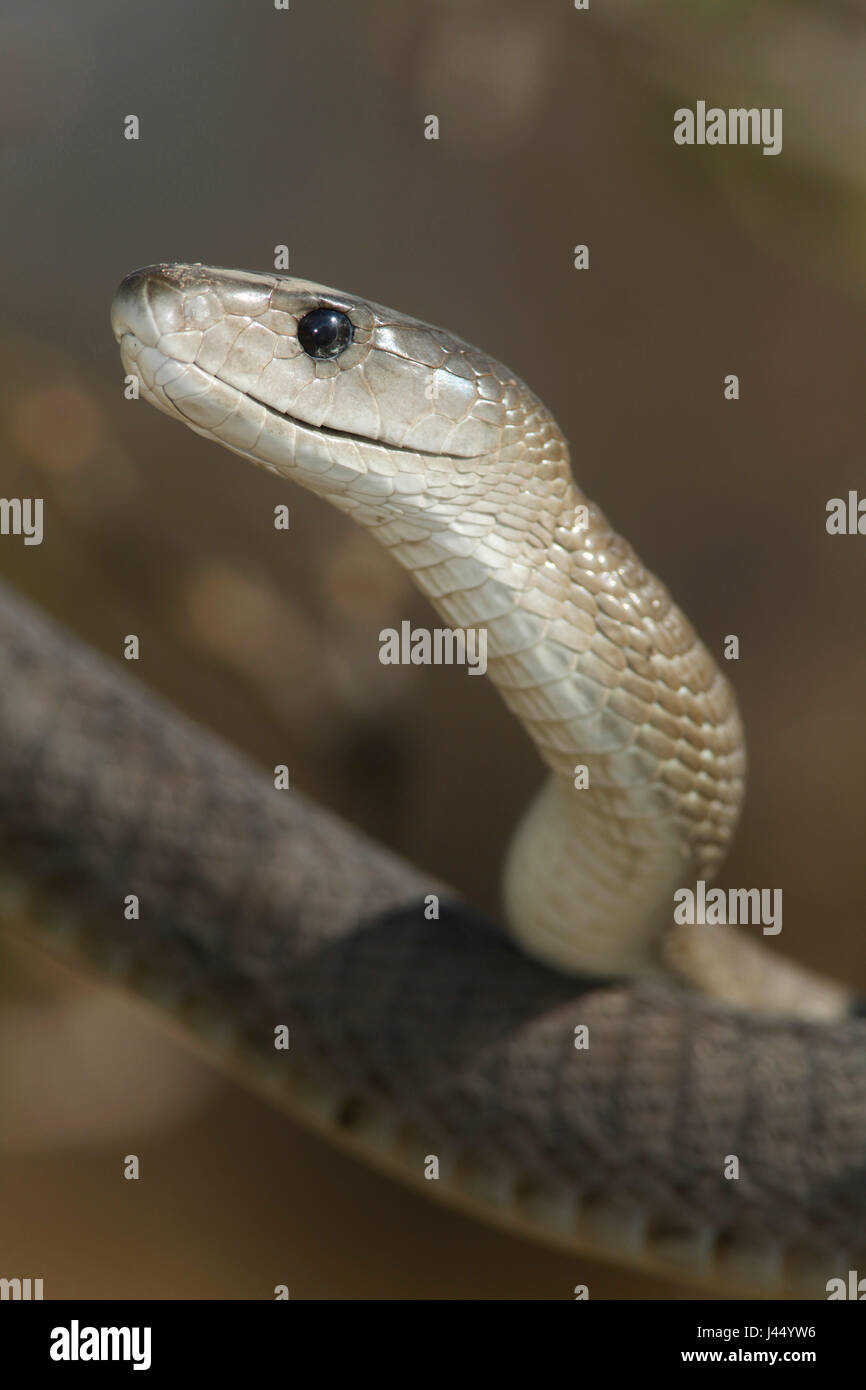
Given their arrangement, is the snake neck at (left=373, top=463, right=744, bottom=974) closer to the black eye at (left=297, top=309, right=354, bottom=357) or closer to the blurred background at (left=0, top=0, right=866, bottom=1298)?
the black eye at (left=297, top=309, right=354, bottom=357)

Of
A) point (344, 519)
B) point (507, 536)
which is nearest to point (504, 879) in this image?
point (507, 536)

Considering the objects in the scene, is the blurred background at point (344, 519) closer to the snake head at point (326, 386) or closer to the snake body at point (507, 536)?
the snake body at point (507, 536)

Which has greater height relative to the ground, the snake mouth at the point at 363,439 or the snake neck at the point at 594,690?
the snake mouth at the point at 363,439

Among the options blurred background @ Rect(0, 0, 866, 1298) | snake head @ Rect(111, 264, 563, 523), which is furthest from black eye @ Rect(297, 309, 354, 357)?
blurred background @ Rect(0, 0, 866, 1298)

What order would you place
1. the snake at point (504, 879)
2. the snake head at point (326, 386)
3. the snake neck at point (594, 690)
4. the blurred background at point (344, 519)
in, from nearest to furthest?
the snake head at point (326, 386) → the snake at point (504, 879) → the snake neck at point (594, 690) → the blurred background at point (344, 519)

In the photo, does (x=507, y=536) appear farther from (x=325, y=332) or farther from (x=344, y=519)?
(x=344, y=519)

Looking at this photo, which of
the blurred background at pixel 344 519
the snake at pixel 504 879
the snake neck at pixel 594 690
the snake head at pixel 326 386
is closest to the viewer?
the snake head at pixel 326 386

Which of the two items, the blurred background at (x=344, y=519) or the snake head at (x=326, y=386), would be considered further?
the blurred background at (x=344, y=519)

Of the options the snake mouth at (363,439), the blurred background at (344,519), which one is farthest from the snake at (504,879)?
the blurred background at (344,519)

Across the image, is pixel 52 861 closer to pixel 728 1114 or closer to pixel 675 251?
pixel 728 1114

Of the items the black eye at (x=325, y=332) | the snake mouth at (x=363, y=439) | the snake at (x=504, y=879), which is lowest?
the snake at (x=504, y=879)
